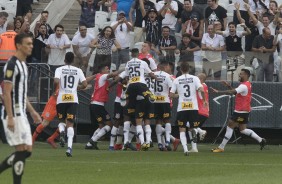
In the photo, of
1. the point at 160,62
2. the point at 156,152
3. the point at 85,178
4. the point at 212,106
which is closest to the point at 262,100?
the point at 212,106

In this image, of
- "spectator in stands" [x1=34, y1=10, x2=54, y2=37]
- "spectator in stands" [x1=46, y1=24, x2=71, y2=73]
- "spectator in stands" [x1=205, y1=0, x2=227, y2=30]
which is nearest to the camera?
"spectator in stands" [x1=46, y1=24, x2=71, y2=73]

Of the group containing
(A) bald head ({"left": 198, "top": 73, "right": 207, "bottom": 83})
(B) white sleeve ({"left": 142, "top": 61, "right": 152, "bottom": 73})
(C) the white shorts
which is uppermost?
(B) white sleeve ({"left": 142, "top": 61, "right": 152, "bottom": 73})

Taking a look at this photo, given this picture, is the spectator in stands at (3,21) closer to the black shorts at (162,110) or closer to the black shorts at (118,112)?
the black shorts at (118,112)

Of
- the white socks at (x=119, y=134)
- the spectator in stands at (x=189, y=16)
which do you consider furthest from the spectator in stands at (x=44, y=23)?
the white socks at (x=119, y=134)

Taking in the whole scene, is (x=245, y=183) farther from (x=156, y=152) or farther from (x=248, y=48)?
(x=248, y=48)

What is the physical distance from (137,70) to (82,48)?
4.22 meters

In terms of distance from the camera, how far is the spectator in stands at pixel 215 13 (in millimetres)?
29859

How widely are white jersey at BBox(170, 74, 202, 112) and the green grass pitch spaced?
1.14 metres

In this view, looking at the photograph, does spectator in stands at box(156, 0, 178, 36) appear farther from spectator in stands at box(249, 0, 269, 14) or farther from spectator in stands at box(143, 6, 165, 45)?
spectator in stands at box(249, 0, 269, 14)

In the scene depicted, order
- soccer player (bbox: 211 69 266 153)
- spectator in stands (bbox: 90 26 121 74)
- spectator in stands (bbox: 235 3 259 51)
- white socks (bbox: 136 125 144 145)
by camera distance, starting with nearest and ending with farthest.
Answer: white socks (bbox: 136 125 144 145) < soccer player (bbox: 211 69 266 153) < spectator in stands (bbox: 90 26 121 74) < spectator in stands (bbox: 235 3 259 51)

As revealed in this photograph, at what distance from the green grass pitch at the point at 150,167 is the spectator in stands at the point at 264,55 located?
9.09 ft

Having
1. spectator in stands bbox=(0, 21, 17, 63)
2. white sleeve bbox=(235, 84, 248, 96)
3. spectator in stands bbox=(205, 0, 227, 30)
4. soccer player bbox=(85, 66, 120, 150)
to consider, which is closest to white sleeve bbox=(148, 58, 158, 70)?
soccer player bbox=(85, 66, 120, 150)

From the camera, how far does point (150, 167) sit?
19.2 m

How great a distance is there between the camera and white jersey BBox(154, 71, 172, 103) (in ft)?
82.1
